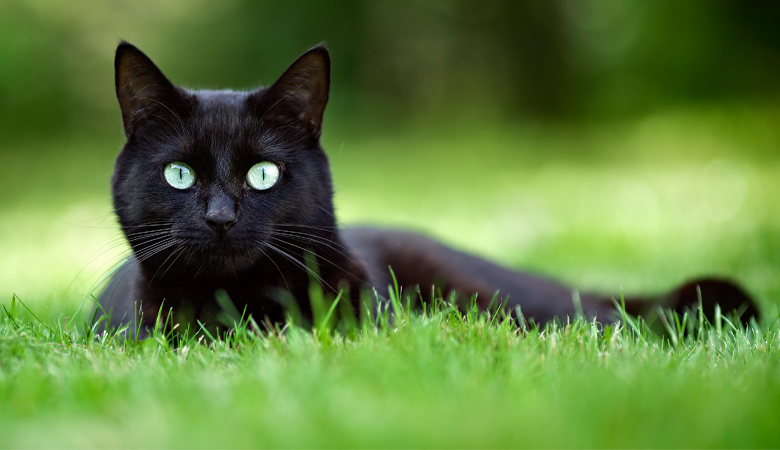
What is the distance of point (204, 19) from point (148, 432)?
1168cm

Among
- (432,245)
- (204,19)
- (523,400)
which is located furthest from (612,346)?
(204,19)

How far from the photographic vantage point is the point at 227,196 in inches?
70.7

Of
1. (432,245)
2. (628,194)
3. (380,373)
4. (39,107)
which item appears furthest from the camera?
(39,107)

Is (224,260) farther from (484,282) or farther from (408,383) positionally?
(484,282)

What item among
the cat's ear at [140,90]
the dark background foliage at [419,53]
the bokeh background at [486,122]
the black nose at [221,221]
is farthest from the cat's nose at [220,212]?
the dark background foliage at [419,53]

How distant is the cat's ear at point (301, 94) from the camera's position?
6.56ft

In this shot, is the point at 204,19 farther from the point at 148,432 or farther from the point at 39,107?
the point at 148,432

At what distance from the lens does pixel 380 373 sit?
129 cm

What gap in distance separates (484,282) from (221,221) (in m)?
1.25

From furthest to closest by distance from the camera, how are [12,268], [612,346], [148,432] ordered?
[12,268] → [612,346] → [148,432]

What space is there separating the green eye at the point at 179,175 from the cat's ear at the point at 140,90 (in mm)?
174

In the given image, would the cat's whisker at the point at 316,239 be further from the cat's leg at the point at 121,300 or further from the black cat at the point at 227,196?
the cat's leg at the point at 121,300

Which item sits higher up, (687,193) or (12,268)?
(687,193)

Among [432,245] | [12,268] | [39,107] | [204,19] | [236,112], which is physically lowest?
[12,268]
